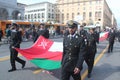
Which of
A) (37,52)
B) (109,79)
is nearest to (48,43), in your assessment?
(37,52)

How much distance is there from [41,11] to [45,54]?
117m

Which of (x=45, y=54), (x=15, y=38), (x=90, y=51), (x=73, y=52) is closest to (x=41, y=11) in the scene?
(x=15, y=38)

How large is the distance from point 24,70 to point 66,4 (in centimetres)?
12104

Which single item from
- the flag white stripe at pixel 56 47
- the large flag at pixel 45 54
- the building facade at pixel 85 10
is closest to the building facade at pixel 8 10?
the large flag at pixel 45 54

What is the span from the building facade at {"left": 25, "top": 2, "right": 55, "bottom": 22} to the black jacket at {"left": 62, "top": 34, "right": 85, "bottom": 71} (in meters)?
116

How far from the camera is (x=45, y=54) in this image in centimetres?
757

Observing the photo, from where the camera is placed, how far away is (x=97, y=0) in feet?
372

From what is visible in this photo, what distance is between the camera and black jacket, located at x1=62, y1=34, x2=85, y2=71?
4215 millimetres

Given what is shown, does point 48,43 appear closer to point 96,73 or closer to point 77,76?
point 96,73

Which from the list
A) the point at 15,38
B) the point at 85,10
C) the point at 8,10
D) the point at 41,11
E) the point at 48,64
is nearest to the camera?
the point at 48,64

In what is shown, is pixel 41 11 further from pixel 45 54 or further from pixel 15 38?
pixel 45 54

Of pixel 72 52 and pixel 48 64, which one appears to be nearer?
pixel 72 52

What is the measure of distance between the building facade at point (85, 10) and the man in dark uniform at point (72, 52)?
102887mm

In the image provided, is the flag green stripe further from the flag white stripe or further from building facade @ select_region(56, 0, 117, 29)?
building facade @ select_region(56, 0, 117, 29)
